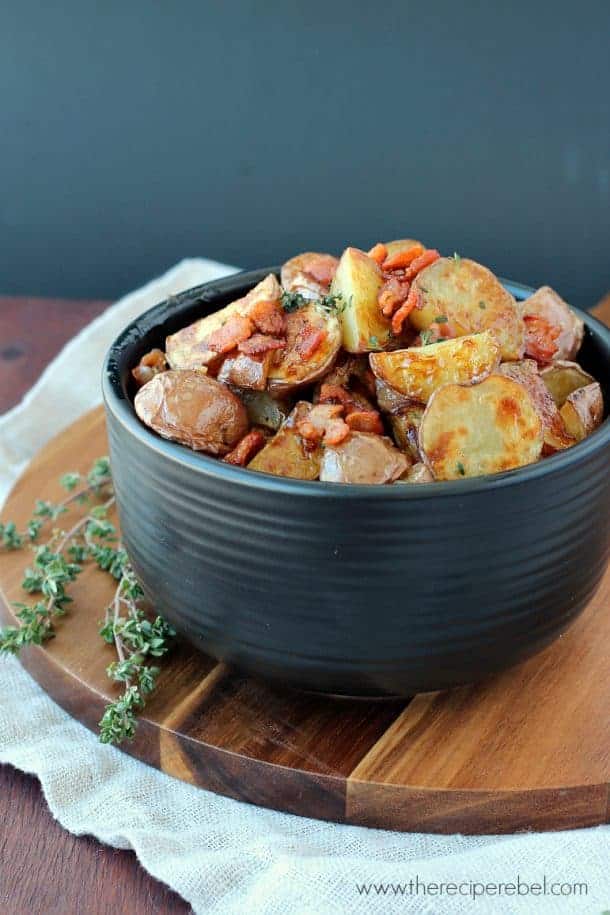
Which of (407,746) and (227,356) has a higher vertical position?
(227,356)

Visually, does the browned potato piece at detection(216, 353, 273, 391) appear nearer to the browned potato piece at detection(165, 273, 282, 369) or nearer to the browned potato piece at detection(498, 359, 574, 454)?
the browned potato piece at detection(165, 273, 282, 369)

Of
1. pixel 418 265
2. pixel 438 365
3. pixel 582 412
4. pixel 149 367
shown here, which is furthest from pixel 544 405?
pixel 149 367

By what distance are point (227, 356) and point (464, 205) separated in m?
1.93

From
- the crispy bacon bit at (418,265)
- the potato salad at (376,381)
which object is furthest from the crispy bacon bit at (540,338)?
the crispy bacon bit at (418,265)

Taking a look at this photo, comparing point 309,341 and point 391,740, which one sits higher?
point 309,341

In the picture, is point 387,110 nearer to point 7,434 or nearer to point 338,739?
point 7,434

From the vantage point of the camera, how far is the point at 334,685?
1.40 metres

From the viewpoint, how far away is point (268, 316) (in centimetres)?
149

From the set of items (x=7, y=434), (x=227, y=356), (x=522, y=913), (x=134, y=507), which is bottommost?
(x=7, y=434)

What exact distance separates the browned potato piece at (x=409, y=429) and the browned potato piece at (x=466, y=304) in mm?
130

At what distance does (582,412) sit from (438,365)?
213 mm

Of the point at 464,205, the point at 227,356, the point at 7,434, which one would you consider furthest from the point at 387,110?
the point at 227,356

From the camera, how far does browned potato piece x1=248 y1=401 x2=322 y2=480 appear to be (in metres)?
1.39

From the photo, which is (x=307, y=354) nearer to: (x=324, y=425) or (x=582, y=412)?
(x=324, y=425)
